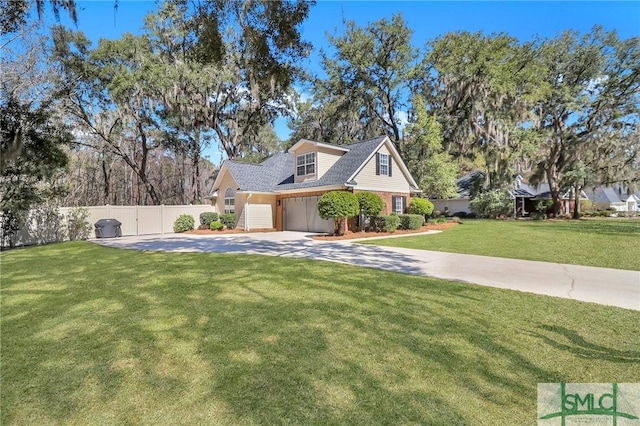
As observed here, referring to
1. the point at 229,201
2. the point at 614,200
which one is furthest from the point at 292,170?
the point at 614,200

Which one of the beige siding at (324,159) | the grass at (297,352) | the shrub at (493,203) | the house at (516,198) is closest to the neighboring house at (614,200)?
the house at (516,198)

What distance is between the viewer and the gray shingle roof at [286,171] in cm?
1779

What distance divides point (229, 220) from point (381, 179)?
9.86 metres

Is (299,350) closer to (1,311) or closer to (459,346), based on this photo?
(459,346)

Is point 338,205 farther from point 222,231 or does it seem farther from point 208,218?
point 208,218

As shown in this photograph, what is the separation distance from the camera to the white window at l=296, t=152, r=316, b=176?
18.9m

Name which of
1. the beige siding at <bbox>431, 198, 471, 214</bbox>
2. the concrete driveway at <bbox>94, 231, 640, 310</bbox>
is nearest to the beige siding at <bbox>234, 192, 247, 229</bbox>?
the concrete driveway at <bbox>94, 231, 640, 310</bbox>

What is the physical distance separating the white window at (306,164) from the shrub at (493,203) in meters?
16.7

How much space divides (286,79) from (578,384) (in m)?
7.16

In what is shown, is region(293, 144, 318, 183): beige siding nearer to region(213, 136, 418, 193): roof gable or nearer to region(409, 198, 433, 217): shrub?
region(213, 136, 418, 193): roof gable

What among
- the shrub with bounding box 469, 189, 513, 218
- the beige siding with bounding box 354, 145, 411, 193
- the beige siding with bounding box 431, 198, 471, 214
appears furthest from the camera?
the beige siding with bounding box 431, 198, 471, 214

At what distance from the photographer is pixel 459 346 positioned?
3.37 metres

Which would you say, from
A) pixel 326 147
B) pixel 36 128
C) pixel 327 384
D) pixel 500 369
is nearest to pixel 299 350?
pixel 327 384

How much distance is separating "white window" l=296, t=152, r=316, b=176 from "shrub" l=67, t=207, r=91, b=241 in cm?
1157
